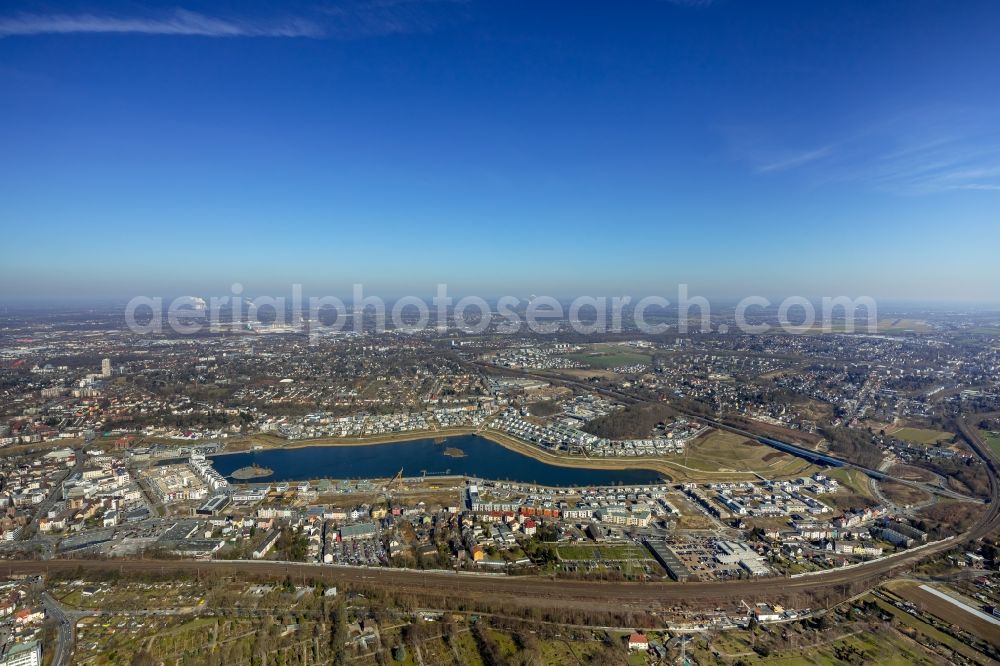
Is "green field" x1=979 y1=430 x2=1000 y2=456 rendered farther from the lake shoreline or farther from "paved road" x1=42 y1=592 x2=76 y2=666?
"paved road" x1=42 y1=592 x2=76 y2=666

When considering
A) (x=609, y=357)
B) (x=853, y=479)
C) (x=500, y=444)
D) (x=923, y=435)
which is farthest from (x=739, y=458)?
(x=609, y=357)

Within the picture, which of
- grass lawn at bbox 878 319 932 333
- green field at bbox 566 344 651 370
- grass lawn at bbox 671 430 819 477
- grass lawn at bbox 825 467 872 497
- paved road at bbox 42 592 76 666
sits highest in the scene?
grass lawn at bbox 878 319 932 333

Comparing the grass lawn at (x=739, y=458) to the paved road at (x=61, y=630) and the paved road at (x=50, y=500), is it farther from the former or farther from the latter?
the paved road at (x=50, y=500)

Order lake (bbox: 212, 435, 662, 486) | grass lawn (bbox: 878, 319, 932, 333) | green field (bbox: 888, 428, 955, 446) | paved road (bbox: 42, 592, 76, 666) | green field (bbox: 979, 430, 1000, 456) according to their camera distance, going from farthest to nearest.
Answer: grass lawn (bbox: 878, 319, 932, 333), green field (bbox: 888, 428, 955, 446), green field (bbox: 979, 430, 1000, 456), lake (bbox: 212, 435, 662, 486), paved road (bbox: 42, 592, 76, 666)

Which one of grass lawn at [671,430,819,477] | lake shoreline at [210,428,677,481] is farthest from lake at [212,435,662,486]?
grass lawn at [671,430,819,477]

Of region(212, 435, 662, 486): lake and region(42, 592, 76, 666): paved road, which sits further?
region(212, 435, 662, 486): lake

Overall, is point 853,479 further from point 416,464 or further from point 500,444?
point 416,464

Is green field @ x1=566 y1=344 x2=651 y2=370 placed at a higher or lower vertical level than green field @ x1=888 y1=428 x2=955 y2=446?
higher

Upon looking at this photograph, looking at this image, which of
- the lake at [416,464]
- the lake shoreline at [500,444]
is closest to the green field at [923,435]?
the lake shoreline at [500,444]
